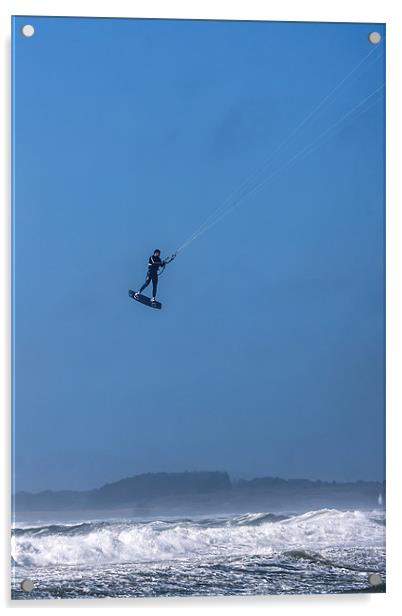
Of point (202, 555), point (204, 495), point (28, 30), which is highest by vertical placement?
point (28, 30)

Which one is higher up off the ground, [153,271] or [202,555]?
[153,271]

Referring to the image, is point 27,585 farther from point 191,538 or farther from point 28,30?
point 28,30

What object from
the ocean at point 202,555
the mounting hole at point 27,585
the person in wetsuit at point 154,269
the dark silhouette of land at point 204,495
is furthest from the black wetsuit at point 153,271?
the mounting hole at point 27,585

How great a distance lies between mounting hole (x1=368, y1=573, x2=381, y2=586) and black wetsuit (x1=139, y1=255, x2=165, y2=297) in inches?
79.2

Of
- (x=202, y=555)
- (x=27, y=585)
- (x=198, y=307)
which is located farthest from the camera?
(x=198, y=307)

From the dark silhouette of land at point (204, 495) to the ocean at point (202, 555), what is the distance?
0.06 m

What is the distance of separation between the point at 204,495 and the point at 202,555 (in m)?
0.33

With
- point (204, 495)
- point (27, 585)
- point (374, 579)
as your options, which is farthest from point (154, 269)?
point (374, 579)

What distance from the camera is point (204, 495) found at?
6145 mm

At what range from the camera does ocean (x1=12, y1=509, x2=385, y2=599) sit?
6012 millimetres

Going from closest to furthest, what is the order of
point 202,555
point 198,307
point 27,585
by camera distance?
point 27,585 → point 202,555 → point 198,307

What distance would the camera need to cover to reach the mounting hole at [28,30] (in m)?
6.13

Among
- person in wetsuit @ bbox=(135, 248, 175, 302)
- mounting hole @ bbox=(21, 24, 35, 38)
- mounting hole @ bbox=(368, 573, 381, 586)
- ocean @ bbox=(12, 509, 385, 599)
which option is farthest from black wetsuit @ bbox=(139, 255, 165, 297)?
mounting hole @ bbox=(368, 573, 381, 586)

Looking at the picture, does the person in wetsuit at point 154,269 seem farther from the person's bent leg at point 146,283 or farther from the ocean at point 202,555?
the ocean at point 202,555
